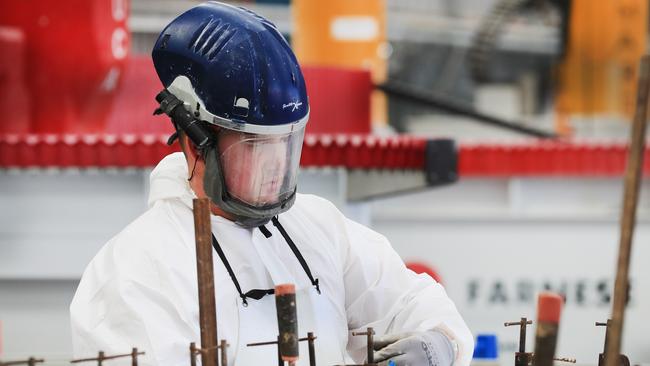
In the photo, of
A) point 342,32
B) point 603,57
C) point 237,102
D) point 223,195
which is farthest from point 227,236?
point 603,57

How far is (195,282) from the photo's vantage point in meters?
1.57

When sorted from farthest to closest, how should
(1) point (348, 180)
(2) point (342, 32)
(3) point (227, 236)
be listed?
(2) point (342, 32)
(1) point (348, 180)
(3) point (227, 236)

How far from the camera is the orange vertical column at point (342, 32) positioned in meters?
5.61

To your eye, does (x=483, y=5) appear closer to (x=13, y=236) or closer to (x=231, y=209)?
(x=13, y=236)

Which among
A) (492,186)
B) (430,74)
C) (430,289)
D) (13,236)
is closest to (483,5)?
(430,74)

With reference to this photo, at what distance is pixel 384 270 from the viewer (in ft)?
5.93

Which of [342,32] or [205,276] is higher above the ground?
[342,32]

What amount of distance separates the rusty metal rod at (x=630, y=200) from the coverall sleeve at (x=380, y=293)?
76 centimetres

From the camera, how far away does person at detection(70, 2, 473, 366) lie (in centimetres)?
152

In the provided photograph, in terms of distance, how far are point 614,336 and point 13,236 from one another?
301 cm

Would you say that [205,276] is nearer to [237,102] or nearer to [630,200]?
[237,102]

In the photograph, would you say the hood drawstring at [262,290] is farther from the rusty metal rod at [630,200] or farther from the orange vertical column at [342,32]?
the orange vertical column at [342,32]

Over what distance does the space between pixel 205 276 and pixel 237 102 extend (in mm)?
412

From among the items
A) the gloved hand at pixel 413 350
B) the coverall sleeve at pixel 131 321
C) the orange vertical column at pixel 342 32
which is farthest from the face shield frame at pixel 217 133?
the orange vertical column at pixel 342 32
